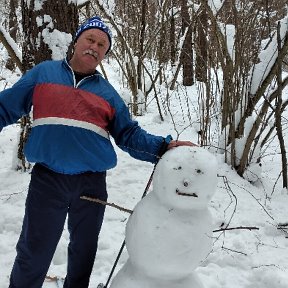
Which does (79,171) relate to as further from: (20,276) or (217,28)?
(217,28)

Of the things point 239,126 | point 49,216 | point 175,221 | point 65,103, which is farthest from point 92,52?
point 239,126

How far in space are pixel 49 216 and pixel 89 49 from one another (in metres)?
0.80

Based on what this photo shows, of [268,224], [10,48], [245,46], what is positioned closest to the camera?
[268,224]

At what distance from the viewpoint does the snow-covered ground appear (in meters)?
2.50

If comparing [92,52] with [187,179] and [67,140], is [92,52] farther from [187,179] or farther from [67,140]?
[187,179]

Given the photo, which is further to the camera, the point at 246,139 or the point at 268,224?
the point at 246,139

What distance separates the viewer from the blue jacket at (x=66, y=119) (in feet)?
5.82

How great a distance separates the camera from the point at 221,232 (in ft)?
9.59

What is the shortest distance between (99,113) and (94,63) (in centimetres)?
25

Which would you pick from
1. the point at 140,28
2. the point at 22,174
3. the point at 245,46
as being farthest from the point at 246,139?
the point at 140,28

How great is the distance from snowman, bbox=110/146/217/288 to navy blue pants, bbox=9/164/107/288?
39cm

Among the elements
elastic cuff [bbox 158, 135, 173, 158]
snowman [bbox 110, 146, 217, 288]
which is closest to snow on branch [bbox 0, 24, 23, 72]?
elastic cuff [bbox 158, 135, 173, 158]

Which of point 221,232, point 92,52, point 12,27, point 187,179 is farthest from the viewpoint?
point 12,27

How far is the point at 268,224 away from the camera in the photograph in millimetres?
3205
